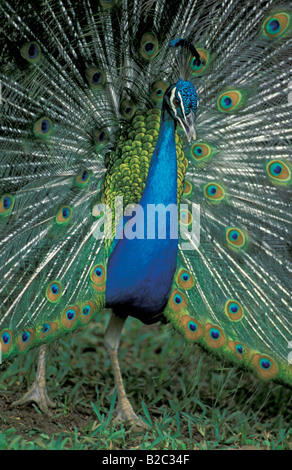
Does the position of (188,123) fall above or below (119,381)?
above

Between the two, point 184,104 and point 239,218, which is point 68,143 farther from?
point 239,218

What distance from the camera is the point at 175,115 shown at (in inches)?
119

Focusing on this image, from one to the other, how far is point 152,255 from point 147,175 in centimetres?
36

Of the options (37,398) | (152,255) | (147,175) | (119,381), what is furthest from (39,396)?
(147,175)

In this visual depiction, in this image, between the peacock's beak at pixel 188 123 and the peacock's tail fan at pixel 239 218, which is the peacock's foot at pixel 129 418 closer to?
the peacock's tail fan at pixel 239 218

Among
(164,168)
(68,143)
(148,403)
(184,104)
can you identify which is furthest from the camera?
(148,403)

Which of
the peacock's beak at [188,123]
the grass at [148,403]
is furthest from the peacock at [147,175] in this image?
the grass at [148,403]

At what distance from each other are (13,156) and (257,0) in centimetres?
129

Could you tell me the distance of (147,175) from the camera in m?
3.24

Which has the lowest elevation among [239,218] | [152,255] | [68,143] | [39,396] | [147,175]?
[39,396]

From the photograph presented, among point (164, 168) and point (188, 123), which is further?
point (164, 168)

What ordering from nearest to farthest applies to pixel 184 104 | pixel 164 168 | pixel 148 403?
pixel 184 104
pixel 164 168
pixel 148 403

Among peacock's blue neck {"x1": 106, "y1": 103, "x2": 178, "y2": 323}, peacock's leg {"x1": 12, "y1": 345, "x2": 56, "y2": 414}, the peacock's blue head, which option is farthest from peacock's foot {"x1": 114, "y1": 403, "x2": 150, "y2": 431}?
the peacock's blue head

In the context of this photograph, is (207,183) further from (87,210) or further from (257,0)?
(257,0)
